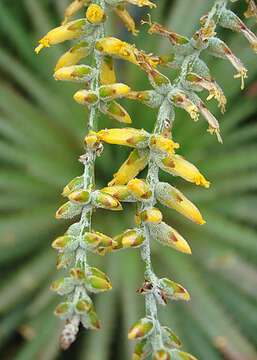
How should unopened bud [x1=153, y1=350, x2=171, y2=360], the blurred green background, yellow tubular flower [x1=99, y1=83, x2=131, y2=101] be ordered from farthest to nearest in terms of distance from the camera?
the blurred green background
yellow tubular flower [x1=99, y1=83, x2=131, y2=101]
unopened bud [x1=153, y1=350, x2=171, y2=360]

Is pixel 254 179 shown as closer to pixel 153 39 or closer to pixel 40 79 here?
pixel 153 39

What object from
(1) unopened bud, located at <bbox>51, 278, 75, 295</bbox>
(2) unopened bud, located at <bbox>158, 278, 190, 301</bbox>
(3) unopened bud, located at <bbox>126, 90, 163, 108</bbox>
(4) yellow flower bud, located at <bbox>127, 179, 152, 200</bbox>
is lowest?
(2) unopened bud, located at <bbox>158, 278, 190, 301</bbox>

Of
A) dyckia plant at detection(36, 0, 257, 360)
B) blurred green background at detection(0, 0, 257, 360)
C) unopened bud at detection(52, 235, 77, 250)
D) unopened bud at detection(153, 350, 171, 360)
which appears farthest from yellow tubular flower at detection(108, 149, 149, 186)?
blurred green background at detection(0, 0, 257, 360)

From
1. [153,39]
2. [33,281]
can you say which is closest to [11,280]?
[33,281]

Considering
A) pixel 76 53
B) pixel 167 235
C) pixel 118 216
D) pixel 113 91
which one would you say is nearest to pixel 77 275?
pixel 167 235

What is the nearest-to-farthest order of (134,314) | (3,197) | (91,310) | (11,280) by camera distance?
(91,310) < (134,314) < (11,280) < (3,197)

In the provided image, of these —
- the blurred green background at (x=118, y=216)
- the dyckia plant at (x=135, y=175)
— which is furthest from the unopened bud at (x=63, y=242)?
the blurred green background at (x=118, y=216)

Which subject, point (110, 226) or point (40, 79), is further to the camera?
point (40, 79)

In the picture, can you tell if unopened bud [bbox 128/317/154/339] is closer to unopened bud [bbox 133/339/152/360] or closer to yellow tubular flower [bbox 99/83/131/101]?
unopened bud [bbox 133/339/152/360]
